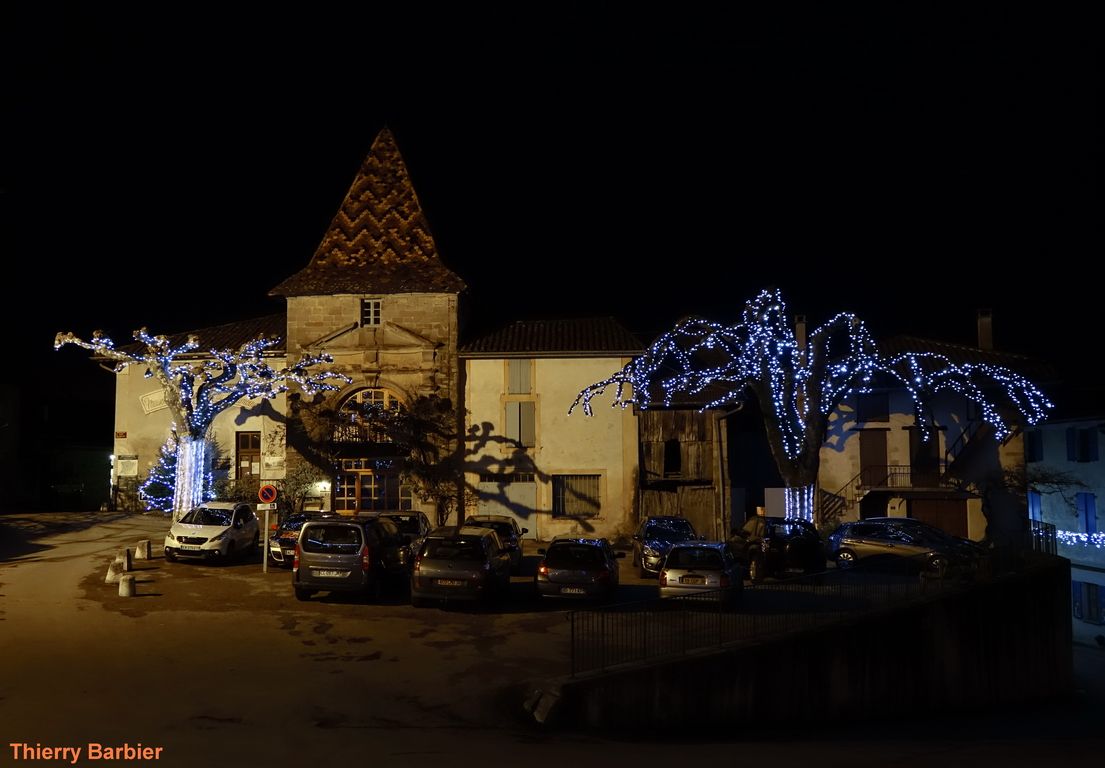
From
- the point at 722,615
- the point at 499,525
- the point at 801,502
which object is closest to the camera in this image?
the point at 722,615

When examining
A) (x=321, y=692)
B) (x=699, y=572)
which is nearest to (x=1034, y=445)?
(x=699, y=572)

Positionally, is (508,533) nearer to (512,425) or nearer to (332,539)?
(332,539)

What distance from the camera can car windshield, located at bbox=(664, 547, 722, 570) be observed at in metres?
18.6

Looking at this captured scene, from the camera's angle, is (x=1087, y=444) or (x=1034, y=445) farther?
(x=1034, y=445)

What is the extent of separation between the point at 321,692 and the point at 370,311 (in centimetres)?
2267

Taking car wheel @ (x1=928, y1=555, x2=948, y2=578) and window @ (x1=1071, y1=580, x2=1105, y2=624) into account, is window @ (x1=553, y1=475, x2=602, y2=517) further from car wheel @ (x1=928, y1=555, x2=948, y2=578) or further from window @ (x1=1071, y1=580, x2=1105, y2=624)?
window @ (x1=1071, y1=580, x2=1105, y2=624)

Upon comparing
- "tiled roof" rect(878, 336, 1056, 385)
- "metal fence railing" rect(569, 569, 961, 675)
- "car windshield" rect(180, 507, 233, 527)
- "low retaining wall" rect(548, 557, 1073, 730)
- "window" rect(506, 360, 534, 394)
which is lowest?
"low retaining wall" rect(548, 557, 1073, 730)

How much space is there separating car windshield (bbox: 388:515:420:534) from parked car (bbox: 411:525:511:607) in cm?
578

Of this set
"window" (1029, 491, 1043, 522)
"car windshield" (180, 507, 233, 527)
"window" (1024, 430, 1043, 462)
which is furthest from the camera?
"window" (1024, 430, 1043, 462)

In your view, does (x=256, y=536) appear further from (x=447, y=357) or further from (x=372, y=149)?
(x=372, y=149)

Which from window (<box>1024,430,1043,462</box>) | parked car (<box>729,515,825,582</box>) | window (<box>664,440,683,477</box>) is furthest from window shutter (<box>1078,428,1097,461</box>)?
parked car (<box>729,515,825,582</box>)

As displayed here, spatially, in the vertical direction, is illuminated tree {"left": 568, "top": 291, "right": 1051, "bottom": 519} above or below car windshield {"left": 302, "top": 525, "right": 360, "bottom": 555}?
above

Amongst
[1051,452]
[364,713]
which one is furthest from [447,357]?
[1051,452]

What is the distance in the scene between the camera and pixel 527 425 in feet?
107
